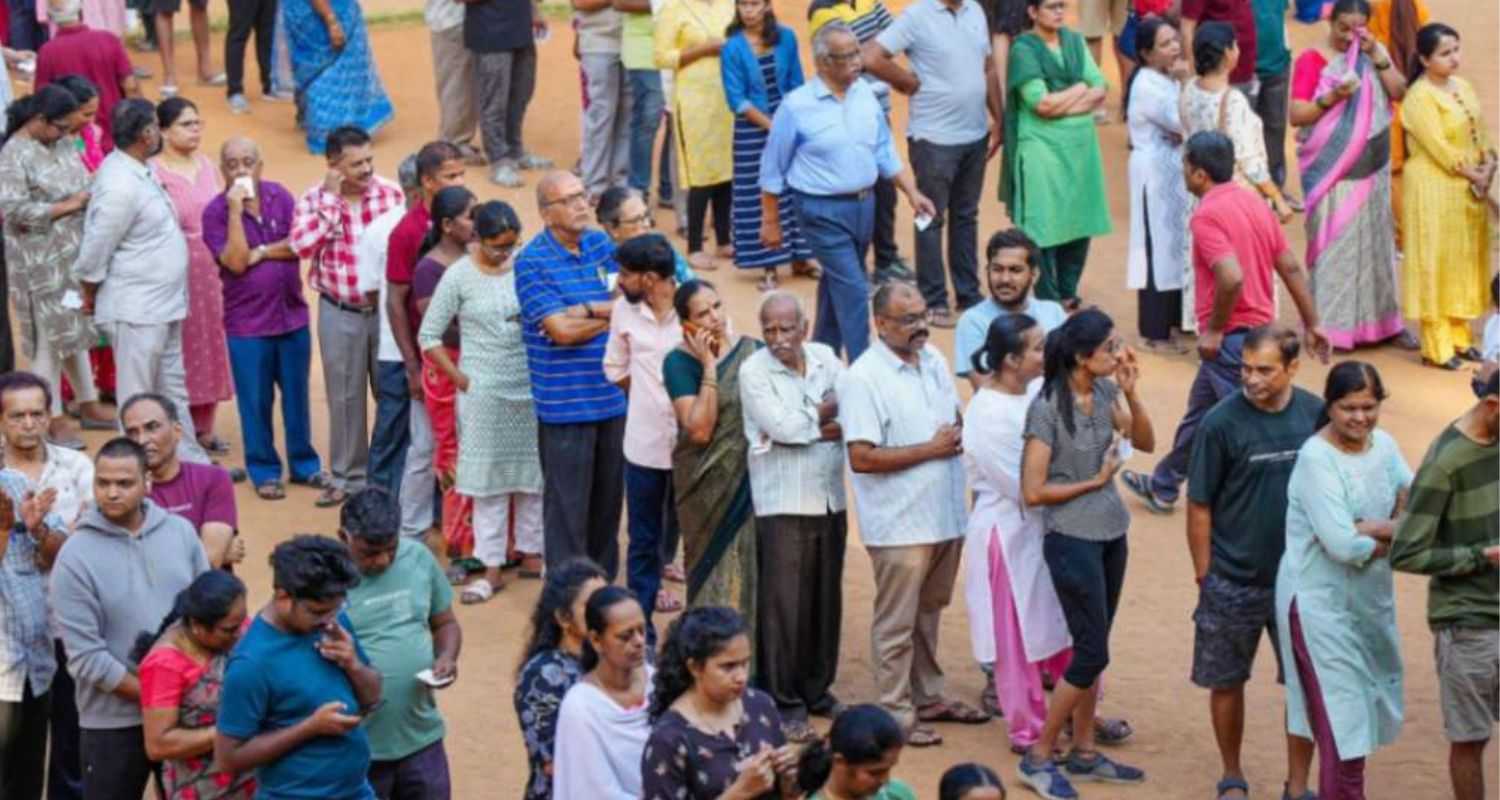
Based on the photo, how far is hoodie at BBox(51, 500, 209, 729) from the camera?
8.30 metres

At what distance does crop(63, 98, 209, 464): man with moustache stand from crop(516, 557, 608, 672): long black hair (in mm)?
4333

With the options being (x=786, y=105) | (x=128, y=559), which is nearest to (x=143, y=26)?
(x=786, y=105)

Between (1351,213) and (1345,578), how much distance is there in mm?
5740

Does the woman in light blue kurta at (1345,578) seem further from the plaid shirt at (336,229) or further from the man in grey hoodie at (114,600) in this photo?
the plaid shirt at (336,229)

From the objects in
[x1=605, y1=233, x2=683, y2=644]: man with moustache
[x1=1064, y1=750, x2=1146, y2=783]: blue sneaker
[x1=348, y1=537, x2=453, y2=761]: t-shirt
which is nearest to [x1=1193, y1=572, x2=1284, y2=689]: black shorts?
[x1=1064, y1=750, x2=1146, y2=783]: blue sneaker

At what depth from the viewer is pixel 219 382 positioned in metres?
12.6

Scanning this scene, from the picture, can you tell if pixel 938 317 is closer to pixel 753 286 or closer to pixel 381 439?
pixel 753 286

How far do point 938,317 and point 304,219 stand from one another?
151 inches

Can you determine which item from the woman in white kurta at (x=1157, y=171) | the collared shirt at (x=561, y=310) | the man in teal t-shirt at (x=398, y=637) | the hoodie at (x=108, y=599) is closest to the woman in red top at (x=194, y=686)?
the man in teal t-shirt at (x=398, y=637)

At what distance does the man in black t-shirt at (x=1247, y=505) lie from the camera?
29.5ft

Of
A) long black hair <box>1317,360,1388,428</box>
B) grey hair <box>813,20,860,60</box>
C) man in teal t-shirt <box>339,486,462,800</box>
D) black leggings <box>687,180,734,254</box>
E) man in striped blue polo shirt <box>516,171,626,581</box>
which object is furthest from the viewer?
black leggings <box>687,180,734,254</box>

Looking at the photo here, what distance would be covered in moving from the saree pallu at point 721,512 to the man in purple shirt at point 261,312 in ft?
9.08

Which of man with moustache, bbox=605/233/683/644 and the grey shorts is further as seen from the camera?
man with moustache, bbox=605/233/683/644

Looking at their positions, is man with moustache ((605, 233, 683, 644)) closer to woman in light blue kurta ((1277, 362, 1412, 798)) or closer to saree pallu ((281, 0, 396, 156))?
woman in light blue kurta ((1277, 362, 1412, 798))
